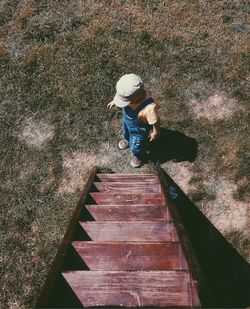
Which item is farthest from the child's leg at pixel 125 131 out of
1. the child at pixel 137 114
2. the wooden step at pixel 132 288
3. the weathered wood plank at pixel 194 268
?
the wooden step at pixel 132 288

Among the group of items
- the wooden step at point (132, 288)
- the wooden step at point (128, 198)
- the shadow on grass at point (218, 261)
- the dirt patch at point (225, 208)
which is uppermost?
the wooden step at point (132, 288)

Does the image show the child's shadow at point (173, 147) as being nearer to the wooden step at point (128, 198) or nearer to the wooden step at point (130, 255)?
the wooden step at point (128, 198)

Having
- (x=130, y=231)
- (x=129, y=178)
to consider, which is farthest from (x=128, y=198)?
(x=130, y=231)

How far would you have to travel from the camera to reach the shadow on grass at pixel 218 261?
16.3 feet

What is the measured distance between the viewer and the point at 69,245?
11.4 ft

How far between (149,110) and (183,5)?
2732mm

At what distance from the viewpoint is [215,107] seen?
603cm

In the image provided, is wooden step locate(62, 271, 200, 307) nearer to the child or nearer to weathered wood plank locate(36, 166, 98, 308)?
weathered wood plank locate(36, 166, 98, 308)

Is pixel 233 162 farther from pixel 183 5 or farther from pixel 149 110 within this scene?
pixel 183 5

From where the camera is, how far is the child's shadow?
5801 millimetres

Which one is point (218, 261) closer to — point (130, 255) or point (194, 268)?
point (130, 255)

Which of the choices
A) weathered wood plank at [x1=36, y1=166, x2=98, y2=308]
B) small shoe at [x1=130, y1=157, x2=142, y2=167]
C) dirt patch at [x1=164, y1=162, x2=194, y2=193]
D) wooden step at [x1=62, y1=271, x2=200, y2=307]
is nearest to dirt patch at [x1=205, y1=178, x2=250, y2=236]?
dirt patch at [x1=164, y1=162, x2=194, y2=193]

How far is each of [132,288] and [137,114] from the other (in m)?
2.34

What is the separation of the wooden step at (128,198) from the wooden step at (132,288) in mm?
1748
